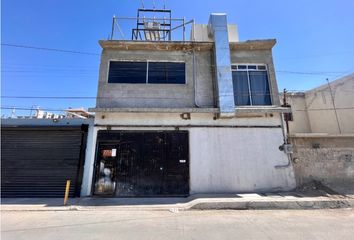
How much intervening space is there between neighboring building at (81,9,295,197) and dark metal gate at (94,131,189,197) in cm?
5

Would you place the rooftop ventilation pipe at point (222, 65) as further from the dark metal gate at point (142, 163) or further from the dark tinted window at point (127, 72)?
the dark tinted window at point (127, 72)

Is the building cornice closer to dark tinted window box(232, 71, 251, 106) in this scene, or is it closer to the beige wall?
dark tinted window box(232, 71, 251, 106)

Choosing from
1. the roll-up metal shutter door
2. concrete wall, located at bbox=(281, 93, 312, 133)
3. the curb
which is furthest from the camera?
concrete wall, located at bbox=(281, 93, 312, 133)

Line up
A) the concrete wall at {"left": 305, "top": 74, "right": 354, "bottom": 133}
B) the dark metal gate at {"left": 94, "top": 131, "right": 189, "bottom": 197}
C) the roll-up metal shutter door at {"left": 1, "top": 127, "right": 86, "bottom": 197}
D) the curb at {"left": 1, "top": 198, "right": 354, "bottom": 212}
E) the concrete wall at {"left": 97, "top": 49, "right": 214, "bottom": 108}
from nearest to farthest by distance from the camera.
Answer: the curb at {"left": 1, "top": 198, "right": 354, "bottom": 212}
the roll-up metal shutter door at {"left": 1, "top": 127, "right": 86, "bottom": 197}
the dark metal gate at {"left": 94, "top": 131, "right": 189, "bottom": 197}
the concrete wall at {"left": 97, "top": 49, "right": 214, "bottom": 108}
the concrete wall at {"left": 305, "top": 74, "right": 354, "bottom": 133}

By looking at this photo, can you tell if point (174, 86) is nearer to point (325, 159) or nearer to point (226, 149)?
point (226, 149)

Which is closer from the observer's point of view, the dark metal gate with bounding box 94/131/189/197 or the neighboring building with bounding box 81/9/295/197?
the dark metal gate with bounding box 94/131/189/197

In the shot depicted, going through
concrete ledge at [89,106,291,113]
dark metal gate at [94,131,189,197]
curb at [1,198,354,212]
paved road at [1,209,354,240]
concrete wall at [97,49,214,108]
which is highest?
concrete wall at [97,49,214,108]

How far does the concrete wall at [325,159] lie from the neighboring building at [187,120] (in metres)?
0.69

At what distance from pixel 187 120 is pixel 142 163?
331 cm

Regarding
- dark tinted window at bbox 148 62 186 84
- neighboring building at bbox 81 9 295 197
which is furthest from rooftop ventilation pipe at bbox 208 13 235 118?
dark tinted window at bbox 148 62 186 84

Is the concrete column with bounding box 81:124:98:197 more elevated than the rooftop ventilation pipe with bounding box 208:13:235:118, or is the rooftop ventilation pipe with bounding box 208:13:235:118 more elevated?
the rooftop ventilation pipe with bounding box 208:13:235:118

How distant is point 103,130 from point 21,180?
15.0 ft

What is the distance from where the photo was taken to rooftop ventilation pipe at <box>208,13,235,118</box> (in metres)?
10.5

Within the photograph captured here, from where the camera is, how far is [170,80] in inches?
450
